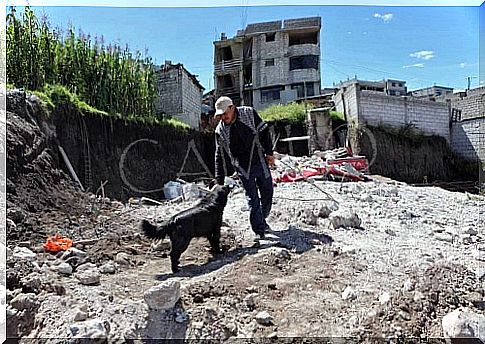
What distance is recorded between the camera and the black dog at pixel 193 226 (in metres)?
2.64

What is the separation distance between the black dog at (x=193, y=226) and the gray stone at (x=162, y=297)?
62 cm

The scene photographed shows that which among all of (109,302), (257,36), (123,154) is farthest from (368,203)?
(257,36)

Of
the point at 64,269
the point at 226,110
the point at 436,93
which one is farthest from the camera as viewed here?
the point at 436,93

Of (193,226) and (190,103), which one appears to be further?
(190,103)

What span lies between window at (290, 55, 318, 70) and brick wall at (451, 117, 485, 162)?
6.16 meters

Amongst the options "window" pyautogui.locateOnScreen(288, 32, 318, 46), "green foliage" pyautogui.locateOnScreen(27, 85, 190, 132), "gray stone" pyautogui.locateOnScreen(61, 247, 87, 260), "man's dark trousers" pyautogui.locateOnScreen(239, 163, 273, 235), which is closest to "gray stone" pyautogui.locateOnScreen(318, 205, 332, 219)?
"man's dark trousers" pyautogui.locateOnScreen(239, 163, 273, 235)

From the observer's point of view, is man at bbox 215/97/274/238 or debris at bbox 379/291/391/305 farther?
man at bbox 215/97/274/238

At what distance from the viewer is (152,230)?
2627mm

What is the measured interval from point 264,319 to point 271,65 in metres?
15.3

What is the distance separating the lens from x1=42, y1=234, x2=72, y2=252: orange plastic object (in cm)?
285

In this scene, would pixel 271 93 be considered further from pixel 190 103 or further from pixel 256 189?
pixel 256 189

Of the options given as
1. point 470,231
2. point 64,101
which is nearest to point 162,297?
point 470,231

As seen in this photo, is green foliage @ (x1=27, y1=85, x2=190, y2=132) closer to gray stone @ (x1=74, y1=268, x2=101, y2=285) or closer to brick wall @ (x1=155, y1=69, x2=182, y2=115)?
brick wall @ (x1=155, y1=69, x2=182, y2=115)

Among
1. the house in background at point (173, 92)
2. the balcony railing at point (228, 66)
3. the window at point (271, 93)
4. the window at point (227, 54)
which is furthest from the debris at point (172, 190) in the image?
the window at point (271, 93)
